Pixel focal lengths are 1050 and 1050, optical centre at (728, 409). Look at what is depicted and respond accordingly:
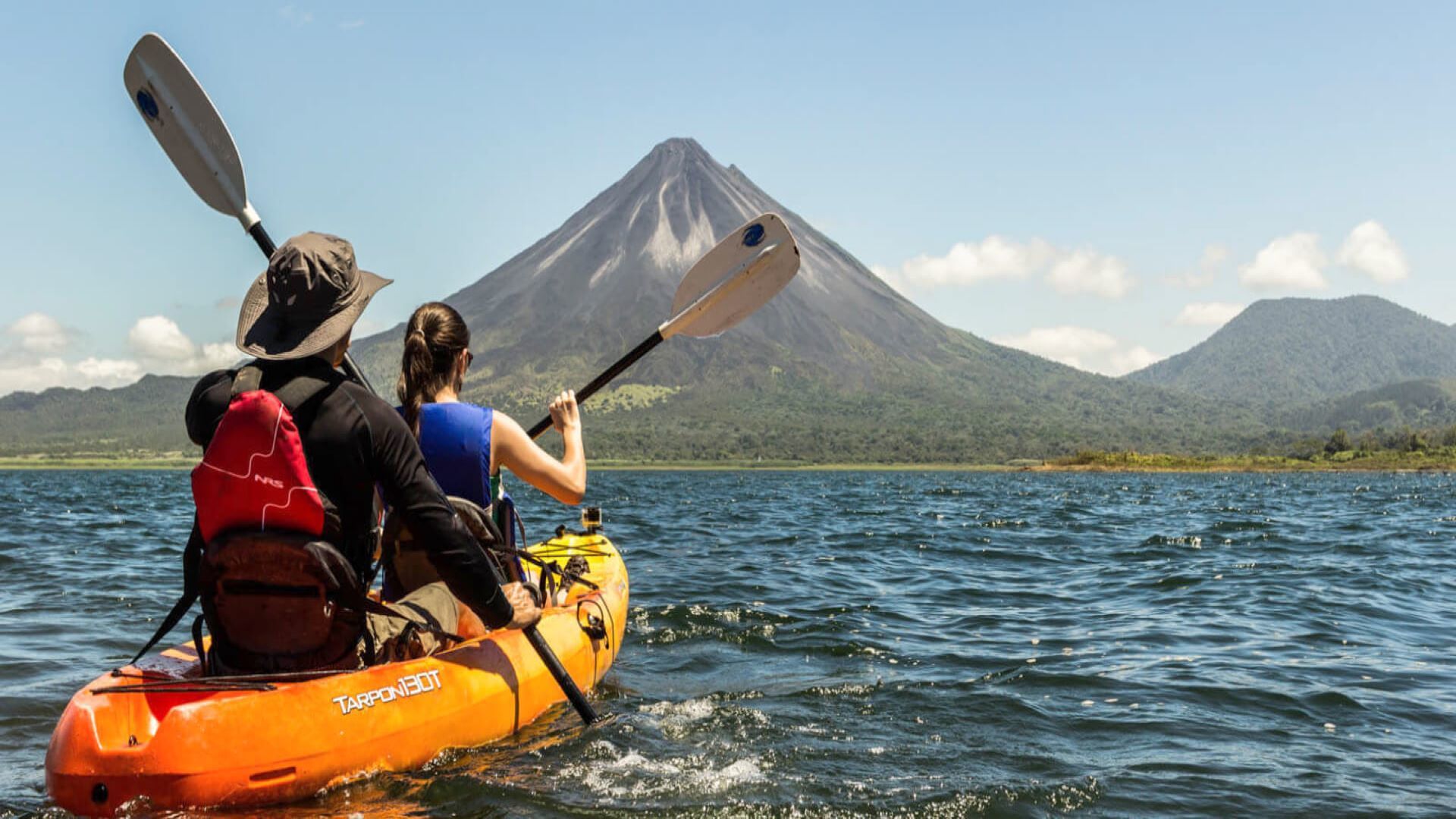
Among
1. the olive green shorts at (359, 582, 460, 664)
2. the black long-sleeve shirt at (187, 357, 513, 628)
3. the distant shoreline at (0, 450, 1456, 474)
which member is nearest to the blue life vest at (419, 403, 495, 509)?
the olive green shorts at (359, 582, 460, 664)

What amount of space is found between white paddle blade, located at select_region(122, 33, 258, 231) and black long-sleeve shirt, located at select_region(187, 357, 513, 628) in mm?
4280

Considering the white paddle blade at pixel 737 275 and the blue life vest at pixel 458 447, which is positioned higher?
the white paddle blade at pixel 737 275

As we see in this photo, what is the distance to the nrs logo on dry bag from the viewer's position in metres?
3.90

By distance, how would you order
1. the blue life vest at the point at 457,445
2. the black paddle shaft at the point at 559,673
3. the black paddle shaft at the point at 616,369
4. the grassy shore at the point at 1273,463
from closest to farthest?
the blue life vest at the point at 457,445
the black paddle shaft at the point at 559,673
the black paddle shaft at the point at 616,369
the grassy shore at the point at 1273,463

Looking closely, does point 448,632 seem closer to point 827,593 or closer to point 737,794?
point 737,794

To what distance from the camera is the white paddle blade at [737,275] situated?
9.26 metres

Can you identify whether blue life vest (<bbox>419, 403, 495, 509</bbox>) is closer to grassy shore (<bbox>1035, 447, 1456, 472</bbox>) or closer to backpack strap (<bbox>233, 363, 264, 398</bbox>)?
backpack strap (<bbox>233, 363, 264, 398</bbox>)

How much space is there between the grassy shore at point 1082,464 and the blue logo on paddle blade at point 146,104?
91.9 meters

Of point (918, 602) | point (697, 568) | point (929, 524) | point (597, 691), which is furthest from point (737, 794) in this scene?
point (929, 524)

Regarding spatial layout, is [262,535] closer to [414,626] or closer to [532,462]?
[414,626]

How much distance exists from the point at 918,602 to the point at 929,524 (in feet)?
40.3

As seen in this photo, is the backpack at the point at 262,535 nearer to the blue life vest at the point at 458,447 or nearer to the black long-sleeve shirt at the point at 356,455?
the black long-sleeve shirt at the point at 356,455

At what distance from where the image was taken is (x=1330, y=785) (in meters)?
5.17

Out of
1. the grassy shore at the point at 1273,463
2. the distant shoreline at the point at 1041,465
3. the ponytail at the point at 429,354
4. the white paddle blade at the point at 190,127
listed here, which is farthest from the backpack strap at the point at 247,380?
the grassy shore at the point at 1273,463
